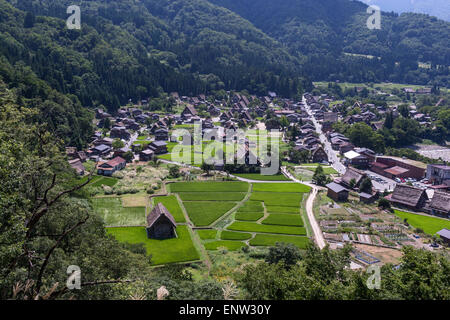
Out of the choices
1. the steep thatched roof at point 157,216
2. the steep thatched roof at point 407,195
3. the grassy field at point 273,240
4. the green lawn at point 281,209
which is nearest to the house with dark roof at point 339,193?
the steep thatched roof at point 407,195

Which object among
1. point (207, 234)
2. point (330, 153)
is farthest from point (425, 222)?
point (330, 153)

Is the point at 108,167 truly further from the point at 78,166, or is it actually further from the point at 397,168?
the point at 397,168

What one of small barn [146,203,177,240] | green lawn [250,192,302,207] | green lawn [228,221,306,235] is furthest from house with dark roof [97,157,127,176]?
green lawn [228,221,306,235]

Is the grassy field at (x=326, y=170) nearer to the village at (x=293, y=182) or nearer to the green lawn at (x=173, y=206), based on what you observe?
the village at (x=293, y=182)

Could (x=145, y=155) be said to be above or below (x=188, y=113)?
below

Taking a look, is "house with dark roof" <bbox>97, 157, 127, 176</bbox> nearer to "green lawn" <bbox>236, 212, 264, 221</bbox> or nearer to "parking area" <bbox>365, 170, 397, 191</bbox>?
"green lawn" <bbox>236, 212, 264, 221</bbox>
